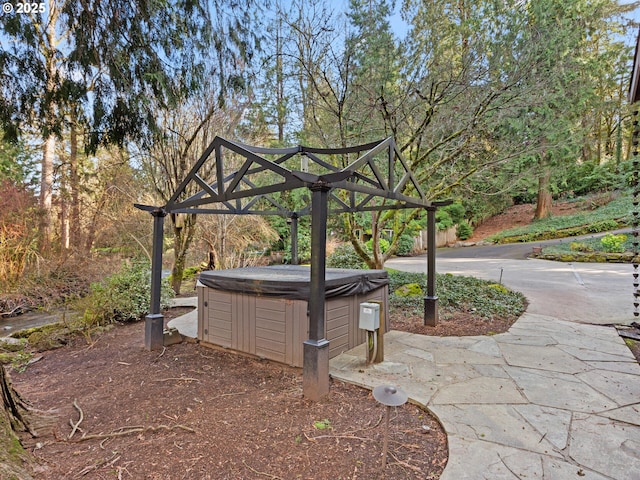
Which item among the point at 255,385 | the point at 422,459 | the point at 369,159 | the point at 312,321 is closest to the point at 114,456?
the point at 255,385

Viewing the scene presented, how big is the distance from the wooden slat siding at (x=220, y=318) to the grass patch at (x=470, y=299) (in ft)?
9.60

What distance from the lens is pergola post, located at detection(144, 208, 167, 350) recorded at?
3877mm

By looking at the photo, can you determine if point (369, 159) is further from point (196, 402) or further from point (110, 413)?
point (110, 413)

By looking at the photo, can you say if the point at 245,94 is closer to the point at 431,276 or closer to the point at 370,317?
the point at 431,276

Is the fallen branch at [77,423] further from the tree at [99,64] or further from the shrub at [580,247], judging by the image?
the shrub at [580,247]

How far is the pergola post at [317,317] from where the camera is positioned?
2.58m

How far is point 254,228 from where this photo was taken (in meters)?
9.77

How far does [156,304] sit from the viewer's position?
3965 millimetres

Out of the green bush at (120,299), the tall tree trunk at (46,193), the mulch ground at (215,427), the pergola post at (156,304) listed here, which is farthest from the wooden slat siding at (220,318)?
the tall tree trunk at (46,193)

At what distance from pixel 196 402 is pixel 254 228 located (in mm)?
7402

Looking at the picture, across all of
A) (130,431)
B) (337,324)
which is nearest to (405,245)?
(337,324)

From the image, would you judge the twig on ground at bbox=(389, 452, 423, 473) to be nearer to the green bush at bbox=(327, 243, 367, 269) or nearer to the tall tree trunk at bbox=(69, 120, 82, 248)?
the green bush at bbox=(327, 243, 367, 269)

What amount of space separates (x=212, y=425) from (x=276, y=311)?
1.23 metres

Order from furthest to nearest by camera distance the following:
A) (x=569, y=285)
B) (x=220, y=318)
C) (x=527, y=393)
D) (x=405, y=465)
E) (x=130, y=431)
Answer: (x=569, y=285) → (x=220, y=318) → (x=527, y=393) → (x=130, y=431) → (x=405, y=465)
